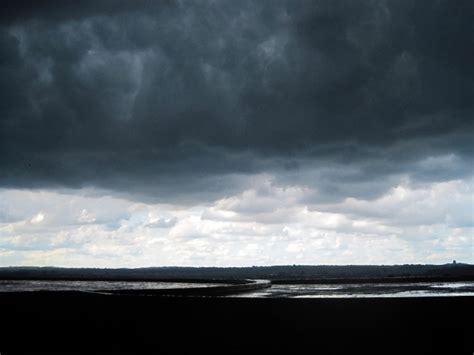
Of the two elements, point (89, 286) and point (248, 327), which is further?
point (89, 286)

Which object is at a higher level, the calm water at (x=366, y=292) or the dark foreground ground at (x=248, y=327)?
the calm water at (x=366, y=292)

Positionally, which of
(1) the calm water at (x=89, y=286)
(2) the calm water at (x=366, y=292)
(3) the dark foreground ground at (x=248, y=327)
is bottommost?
(3) the dark foreground ground at (x=248, y=327)

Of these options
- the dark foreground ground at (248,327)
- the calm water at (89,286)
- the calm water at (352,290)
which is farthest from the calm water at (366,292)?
the calm water at (89,286)

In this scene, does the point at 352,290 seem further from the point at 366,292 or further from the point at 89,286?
the point at 89,286

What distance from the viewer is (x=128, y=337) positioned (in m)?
14.9

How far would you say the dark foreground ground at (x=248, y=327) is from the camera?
13.1 m

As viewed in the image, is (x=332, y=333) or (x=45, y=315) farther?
(x=45, y=315)

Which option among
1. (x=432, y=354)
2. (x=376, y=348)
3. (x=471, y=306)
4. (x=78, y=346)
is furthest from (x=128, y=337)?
(x=471, y=306)

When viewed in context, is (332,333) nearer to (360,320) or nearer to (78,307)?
(360,320)

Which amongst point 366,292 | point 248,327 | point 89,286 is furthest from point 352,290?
point 89,286

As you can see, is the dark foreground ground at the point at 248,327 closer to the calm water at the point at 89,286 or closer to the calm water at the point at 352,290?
the calm water at the point at 352,290

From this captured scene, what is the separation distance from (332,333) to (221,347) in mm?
3725

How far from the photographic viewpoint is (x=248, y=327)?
1647 centimetres

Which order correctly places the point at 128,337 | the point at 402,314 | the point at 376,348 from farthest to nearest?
the point at 402,314, the point at 128,337, the point at 376,348
